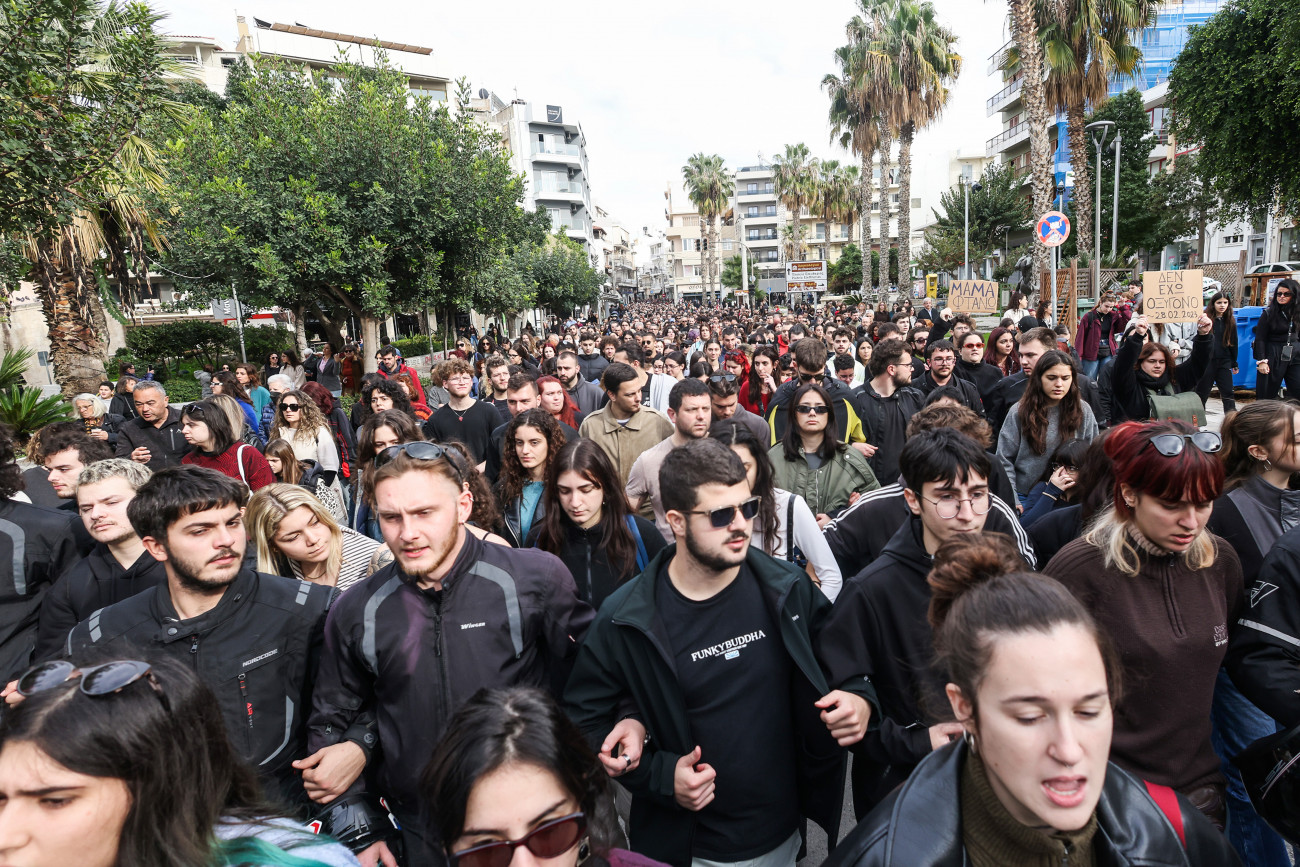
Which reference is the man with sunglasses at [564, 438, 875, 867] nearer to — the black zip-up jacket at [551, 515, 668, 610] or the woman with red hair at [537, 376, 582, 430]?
the black zip-up jacket at [551, 515, 668, 610]

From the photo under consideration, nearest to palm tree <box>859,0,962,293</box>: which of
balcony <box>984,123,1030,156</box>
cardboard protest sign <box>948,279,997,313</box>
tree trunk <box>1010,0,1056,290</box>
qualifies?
tree trunk <box>1010,0,1056,290</box>

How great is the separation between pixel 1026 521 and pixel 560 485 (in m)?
2.63

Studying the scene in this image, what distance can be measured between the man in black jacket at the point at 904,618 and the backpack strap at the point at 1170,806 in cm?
61

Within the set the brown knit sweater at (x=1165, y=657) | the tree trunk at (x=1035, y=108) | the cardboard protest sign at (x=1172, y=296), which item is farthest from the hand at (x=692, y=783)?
the tree trunk at (x=1035, y=108)

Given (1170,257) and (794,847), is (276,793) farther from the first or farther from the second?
(1170,257)

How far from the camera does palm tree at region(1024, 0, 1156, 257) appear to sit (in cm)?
1884

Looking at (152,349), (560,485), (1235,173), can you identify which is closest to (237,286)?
(152,349)

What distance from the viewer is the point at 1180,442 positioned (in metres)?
2.17

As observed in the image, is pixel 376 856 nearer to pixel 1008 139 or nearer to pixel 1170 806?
pixel 1170 806

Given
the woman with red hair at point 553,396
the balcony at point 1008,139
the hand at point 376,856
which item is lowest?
the hand at point 376,856

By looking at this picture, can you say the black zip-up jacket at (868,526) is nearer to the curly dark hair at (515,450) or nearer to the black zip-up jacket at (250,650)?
the curly dark hair at (515,450)

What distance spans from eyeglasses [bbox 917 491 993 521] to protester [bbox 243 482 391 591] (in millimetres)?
2566

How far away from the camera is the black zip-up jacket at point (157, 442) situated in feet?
20.5

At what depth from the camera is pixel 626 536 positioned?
354cm
